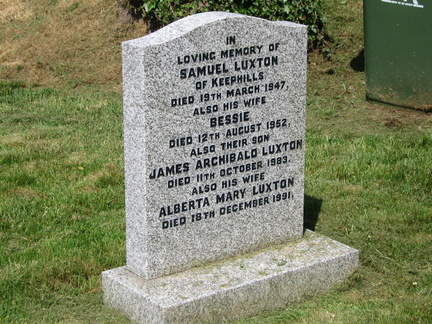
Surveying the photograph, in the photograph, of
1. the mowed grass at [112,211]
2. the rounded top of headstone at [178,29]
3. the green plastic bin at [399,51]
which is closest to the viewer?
the rounded top of headstone at [178,29]

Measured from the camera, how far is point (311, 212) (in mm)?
6062

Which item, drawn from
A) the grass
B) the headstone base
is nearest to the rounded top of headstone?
the headstone base

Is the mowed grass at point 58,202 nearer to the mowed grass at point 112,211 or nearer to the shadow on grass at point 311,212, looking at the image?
the mowed grass at point 112,211

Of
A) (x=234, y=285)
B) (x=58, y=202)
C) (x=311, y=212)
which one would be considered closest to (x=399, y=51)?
(x=311, y=212)

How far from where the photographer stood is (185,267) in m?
4.71

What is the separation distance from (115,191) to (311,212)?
156 centimetres

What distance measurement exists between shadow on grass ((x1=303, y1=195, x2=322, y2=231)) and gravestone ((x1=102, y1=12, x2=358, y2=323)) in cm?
63

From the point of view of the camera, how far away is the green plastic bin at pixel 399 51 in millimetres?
8023

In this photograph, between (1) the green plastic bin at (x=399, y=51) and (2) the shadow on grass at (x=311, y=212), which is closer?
(2) the shadow on grass at (x=311, y=212)

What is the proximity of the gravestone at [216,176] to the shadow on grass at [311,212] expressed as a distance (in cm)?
63

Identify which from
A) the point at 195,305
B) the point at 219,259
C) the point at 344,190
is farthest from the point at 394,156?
the point at 195,305

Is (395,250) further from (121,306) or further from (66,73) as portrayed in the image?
(66,73)

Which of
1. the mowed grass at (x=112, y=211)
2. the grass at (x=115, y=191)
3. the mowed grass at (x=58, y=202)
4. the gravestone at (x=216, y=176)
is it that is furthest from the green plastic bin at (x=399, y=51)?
the gravestone at (x=216, y=176)

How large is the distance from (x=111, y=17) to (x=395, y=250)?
21.1 ft
